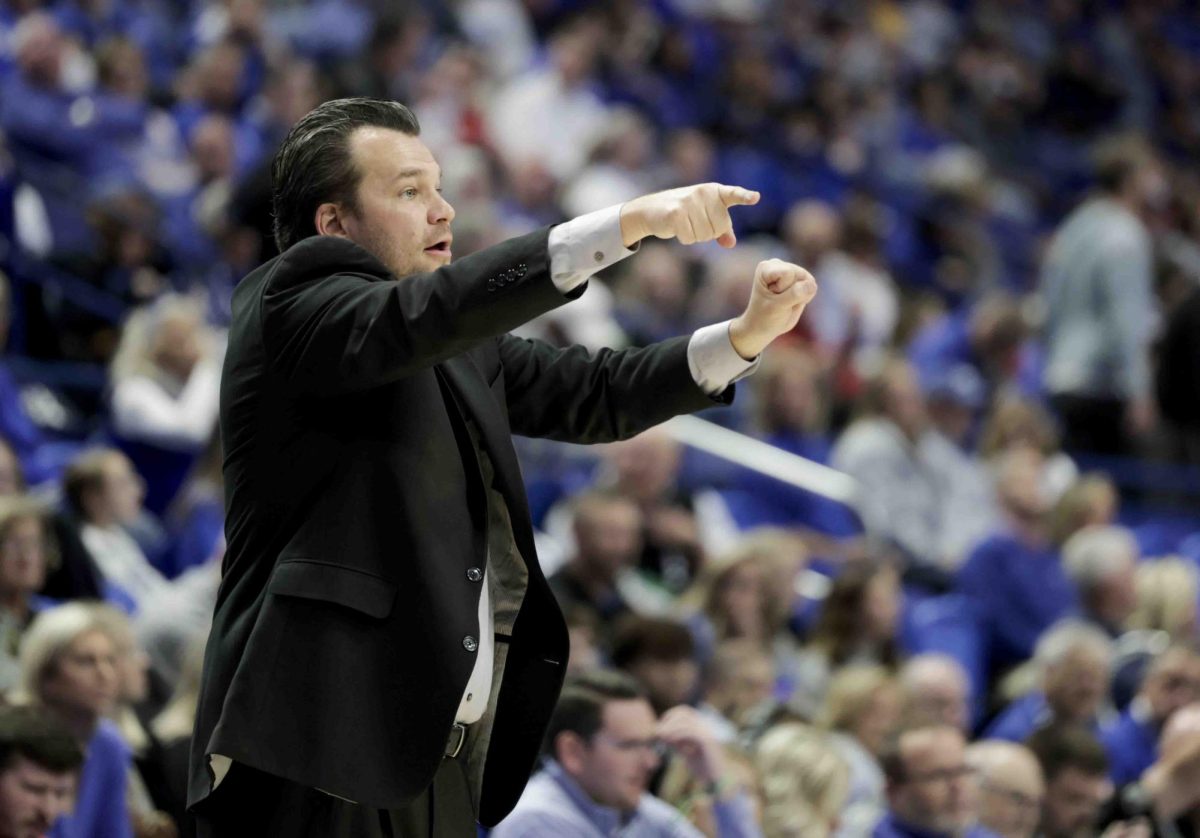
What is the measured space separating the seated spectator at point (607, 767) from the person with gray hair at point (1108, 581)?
294cm

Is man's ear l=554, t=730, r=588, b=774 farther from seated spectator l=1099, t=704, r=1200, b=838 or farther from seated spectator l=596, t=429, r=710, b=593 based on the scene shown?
seated spectator l=596, t=429, r=710, b=593

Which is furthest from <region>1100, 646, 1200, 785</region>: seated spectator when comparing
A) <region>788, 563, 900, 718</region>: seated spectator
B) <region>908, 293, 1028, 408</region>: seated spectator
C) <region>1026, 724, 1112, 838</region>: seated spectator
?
<region>908, 293, 1028, 408</region>: seated spectator

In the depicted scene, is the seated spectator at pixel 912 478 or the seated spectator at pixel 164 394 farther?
the seated spectator at pixel 912 478

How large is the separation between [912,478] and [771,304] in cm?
509

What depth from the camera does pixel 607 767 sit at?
12.8 feet

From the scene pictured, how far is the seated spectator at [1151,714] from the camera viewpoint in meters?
5.30

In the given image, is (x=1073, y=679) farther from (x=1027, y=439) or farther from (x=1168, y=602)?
(x=1027, y=439)

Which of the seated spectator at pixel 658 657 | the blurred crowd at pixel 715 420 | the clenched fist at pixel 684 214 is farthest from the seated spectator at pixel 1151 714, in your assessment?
the clenched fist at pixel 684 214

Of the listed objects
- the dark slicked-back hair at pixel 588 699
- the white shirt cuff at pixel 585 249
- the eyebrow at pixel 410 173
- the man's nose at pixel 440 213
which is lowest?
the dark slicked-back hair at pixel 588 699

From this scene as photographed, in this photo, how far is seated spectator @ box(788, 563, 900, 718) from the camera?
5953mm

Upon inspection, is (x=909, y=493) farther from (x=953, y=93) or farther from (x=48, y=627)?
(x=953, y=93)

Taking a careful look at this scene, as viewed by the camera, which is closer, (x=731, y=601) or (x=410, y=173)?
(x=410, y=173)

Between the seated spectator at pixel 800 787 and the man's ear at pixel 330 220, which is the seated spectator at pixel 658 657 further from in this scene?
the man's ear at pixel 330 220

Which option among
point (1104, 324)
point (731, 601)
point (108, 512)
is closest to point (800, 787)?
point (731, 601)
